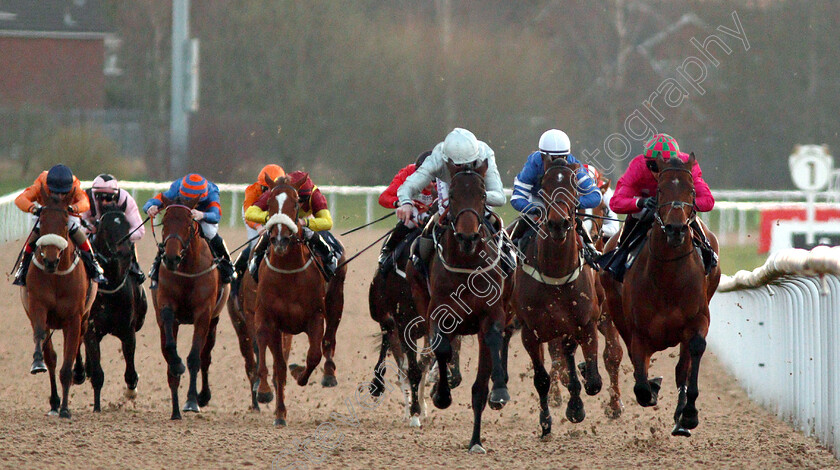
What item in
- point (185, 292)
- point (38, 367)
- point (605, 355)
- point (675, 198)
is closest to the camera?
point (675, 198)

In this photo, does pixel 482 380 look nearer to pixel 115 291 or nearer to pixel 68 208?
pixel 68 208

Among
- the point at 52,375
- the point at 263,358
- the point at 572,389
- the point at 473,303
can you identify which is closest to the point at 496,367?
the point at 473,303

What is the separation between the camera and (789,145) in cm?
3106

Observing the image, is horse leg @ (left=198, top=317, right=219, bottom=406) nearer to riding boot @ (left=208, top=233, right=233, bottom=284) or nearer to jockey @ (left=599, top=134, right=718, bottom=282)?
riding boot @ (left=208, top=233, right=233, bottom=284)

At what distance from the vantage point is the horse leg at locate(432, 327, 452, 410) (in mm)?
7184

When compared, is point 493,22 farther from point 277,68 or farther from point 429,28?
point 277,68

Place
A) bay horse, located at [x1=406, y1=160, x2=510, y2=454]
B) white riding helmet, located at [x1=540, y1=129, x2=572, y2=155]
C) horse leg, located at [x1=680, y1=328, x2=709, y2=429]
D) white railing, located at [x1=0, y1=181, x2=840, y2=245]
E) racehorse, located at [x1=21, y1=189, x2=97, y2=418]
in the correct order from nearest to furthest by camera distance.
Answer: horse leg, located at [x1=680, y1=328, x2=709, y2=429]
bay horse, located at [x1=406, y1=160, x2=510, y2=454]
white riding helmet, located at [x1=540, y1=129, x2=572, y2=155]
racehorse, located at [x1=21, y1=189, x2=97, y2=418]
white railing, located at [x1=0, y1=181, x2=840, y2=245]

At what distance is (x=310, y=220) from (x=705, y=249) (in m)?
2.85

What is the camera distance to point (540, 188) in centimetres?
750

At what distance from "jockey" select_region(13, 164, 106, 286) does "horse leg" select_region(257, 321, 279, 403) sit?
129cm

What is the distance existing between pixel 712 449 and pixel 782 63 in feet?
84.9

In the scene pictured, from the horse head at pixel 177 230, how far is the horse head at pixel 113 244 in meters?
0.55

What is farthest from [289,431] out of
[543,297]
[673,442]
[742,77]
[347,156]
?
[742,77]

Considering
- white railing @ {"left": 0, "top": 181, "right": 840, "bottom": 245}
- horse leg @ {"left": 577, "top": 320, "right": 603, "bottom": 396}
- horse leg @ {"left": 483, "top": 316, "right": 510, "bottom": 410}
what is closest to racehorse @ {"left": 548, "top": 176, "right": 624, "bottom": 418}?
horse leg @ {"left": 577, "top": 320, "right": 603, "bottom": 396}
